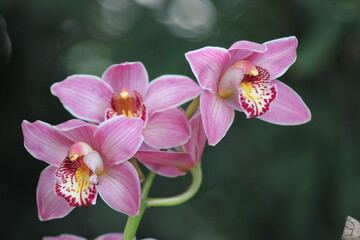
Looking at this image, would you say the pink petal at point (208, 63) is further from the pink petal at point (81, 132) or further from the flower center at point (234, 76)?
the pink petal at point (81, 132)

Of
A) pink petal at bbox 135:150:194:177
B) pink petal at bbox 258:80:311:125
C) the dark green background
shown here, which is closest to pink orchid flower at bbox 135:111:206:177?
pink petal at bbox 135:150:194:177

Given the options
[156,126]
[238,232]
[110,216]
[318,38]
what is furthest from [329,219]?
[156,126]

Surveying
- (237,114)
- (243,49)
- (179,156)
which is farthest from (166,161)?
(237,114)

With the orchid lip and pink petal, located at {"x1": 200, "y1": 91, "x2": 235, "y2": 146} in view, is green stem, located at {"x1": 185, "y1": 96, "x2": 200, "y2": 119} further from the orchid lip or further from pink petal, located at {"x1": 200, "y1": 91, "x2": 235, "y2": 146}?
the orchid lip

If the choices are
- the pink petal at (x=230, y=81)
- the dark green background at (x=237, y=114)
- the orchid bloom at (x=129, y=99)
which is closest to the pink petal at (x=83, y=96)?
the orchid bloom at (x=129, y=99)

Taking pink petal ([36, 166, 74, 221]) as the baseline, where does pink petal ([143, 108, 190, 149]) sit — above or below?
above

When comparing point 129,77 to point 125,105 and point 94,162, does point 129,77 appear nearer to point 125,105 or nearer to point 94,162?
point 125,105
